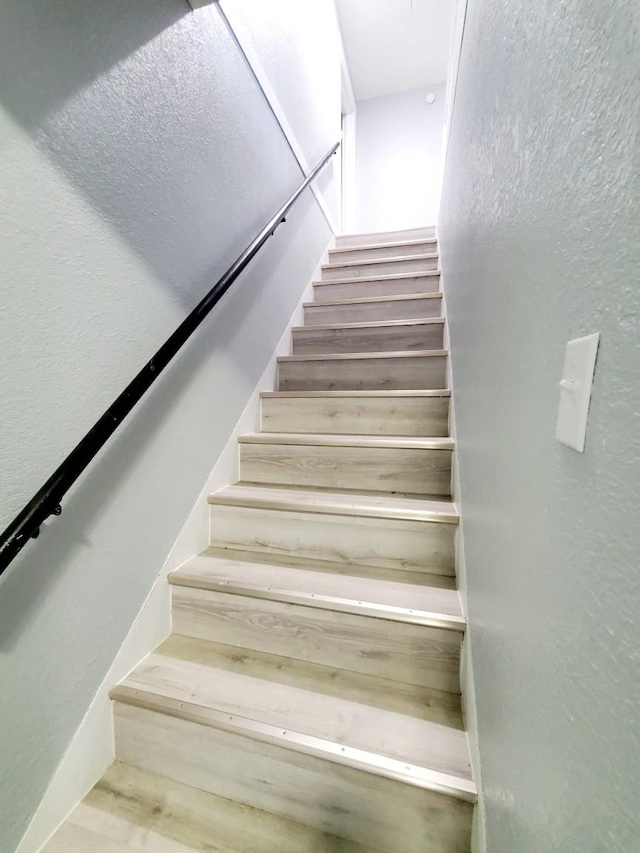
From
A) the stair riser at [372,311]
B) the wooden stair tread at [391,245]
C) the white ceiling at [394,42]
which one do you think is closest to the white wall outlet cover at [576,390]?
the stair riser at [372,311]

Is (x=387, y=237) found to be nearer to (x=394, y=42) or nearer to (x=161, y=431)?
(x=394, y=42)

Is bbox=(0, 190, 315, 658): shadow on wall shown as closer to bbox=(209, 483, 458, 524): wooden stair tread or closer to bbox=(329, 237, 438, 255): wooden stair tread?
bbox=(209, 483, 458, 524): wooden stair tread

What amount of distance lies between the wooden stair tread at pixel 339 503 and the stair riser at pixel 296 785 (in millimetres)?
580

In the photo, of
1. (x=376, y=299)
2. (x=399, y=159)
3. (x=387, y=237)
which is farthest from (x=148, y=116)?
(x=399, y=159)

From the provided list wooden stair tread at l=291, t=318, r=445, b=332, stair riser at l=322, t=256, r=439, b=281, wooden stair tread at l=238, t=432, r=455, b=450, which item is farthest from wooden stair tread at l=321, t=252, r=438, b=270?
wooden stair tread at l=238, t=432, r=455, b=450

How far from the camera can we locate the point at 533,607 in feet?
1.37

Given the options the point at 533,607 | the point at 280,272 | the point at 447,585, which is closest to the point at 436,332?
the point at 280,272

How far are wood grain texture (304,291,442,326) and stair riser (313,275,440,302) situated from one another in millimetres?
110

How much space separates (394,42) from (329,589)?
4.68m

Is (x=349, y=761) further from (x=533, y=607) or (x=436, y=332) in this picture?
(x=436, y=332)

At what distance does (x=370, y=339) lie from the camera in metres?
1.88

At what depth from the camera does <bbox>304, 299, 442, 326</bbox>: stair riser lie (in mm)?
1979

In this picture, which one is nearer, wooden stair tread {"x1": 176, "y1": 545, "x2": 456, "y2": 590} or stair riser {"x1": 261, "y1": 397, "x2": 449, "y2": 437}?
wooden stair tread {"x1": 176, "y1": 545, "x2": 456, "y2": 590}

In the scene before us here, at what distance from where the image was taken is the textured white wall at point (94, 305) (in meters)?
0.66
